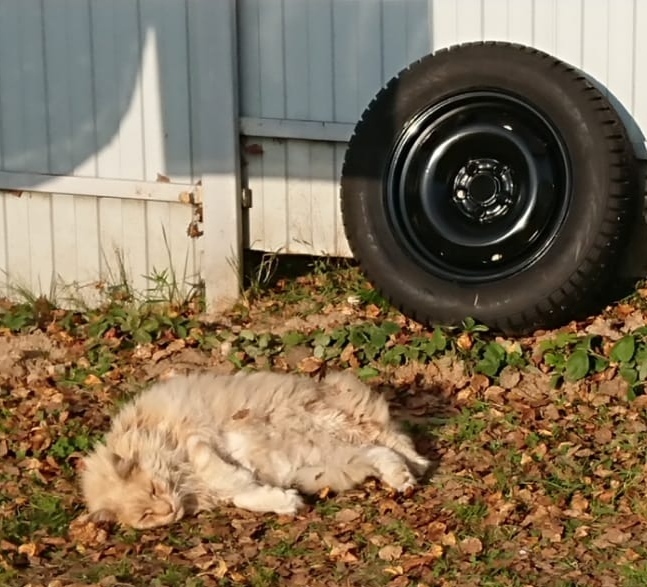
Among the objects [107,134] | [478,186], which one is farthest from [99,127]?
[478,186]

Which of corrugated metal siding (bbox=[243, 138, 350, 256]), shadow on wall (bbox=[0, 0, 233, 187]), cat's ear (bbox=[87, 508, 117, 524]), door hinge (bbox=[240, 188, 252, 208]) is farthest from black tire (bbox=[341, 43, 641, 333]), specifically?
cat's ear (bbox=[87, 508, 117, 524])

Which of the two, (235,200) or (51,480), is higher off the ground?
(235,200)

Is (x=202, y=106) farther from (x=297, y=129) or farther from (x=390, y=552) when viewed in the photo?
(x=390, y=552)

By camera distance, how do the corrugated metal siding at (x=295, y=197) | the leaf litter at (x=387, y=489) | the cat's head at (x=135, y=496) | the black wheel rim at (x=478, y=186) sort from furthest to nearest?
the corrugated metal siding at (x=295, y=197)
the black wheel rim at (x=478, y=186)
the cat's head at (x=135, y=496)
the leaf litter at (x=387, y=489)

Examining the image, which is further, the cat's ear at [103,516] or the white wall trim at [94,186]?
the white wall trim at [94,186]

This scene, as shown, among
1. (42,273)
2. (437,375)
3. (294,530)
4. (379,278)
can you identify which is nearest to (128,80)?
(42,273)

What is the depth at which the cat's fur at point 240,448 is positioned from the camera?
610 centimetres

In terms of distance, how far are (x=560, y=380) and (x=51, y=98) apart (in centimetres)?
333

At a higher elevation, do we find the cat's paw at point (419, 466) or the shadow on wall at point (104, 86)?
the shadow on wall at point (104, 86)

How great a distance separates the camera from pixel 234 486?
6.21 m

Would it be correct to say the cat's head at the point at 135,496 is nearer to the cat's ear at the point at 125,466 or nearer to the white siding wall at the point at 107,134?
the cat's ear at the point at 125,466

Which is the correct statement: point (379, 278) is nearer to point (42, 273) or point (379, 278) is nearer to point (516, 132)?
point (516, 132)

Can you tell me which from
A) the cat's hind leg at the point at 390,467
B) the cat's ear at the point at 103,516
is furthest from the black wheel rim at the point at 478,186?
the cat's ear at the point at 103,516

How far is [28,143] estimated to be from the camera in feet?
28.7
